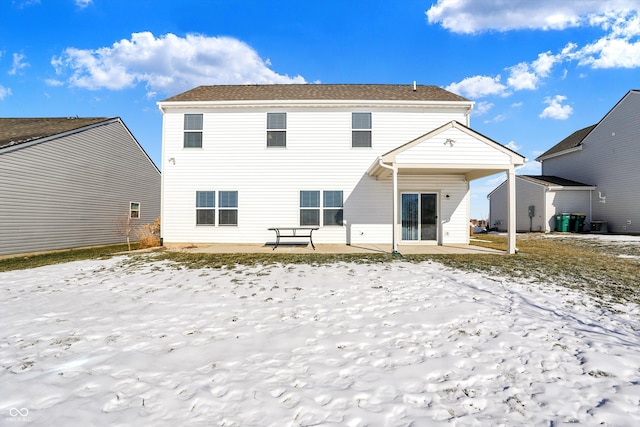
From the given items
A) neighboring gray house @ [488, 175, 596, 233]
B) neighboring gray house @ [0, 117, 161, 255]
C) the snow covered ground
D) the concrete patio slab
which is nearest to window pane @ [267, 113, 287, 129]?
the concrete patio slab

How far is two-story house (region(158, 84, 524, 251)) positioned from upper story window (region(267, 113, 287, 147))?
0.04 metres

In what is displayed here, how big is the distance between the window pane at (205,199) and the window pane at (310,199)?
3.78 m

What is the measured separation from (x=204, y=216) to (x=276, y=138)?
4571 mm

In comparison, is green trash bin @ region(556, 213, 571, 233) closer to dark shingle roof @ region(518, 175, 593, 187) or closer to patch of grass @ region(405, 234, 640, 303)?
dark shingle roof @ region(518, 175, 593, 187)

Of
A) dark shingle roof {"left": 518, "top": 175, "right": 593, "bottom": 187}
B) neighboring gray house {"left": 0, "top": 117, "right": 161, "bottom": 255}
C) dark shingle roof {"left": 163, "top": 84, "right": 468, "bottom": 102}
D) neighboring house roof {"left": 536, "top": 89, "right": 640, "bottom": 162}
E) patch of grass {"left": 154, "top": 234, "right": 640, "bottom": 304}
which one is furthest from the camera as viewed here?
neighboring house roof {"left": 536, "top": 89, "right": 640, "bottom": 162}

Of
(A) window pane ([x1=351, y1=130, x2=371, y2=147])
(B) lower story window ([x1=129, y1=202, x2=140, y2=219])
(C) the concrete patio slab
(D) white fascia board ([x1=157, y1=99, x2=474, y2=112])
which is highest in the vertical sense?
(D) white fascia board ([x1=157, y1=99, x2=474, y2=112])

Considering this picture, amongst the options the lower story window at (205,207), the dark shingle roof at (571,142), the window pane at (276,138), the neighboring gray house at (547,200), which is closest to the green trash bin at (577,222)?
the neighboring gray house at (547,200)

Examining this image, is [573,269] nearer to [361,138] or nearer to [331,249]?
[331,249]

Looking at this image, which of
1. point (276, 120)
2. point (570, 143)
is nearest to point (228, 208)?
point (276, 120)

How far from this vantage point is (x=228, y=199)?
1309 centimetres

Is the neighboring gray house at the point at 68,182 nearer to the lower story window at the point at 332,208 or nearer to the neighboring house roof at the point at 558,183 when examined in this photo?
the lower story window at the point at 332,208

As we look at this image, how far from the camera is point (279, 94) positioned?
13688 millimetres

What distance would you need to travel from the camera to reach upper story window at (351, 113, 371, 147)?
1300 cm

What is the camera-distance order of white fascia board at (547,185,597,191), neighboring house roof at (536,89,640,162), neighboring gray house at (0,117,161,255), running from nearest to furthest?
1. neighboring gray house at (0,117,161,255)
2. white fascia board at (547,185,597,191)
3. neighboring house roof at (536,89,640,162)
